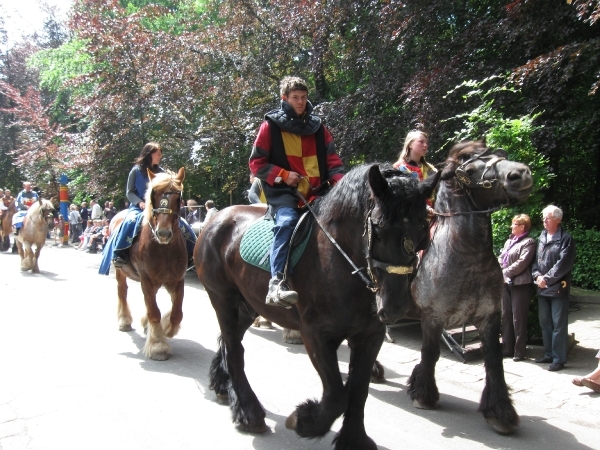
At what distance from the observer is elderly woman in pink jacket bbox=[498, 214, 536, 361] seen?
6574mm

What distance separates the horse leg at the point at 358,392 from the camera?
12.3ft

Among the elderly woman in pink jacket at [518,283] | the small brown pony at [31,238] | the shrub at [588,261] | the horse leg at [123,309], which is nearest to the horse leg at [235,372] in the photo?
the horse leg at [123,309]

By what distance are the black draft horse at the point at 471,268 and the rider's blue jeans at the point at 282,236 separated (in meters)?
1.72

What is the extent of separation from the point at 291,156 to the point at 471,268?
1.97 m

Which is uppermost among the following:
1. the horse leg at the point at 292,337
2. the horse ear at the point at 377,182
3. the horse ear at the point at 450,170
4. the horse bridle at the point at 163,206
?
the horse ear at the point at 450,170

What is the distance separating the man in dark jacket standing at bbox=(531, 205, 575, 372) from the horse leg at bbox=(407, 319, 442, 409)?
208 centimetres

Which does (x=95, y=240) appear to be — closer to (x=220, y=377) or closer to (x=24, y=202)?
(x=24, y=202)

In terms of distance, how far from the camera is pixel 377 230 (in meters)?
3.22

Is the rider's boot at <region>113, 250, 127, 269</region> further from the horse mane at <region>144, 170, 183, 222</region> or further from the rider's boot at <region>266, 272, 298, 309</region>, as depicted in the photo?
the rider's boot at <region>266, 272, 298, 309</region>

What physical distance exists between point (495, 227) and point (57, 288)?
30.3ft

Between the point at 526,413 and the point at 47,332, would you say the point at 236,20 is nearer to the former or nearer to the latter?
the point at 47,332

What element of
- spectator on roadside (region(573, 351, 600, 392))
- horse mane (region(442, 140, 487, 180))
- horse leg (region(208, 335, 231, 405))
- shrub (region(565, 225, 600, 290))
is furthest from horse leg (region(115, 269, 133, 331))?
shrub (region(565, 225, 600, 290))

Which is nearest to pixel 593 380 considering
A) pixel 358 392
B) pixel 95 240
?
pixel 358 392

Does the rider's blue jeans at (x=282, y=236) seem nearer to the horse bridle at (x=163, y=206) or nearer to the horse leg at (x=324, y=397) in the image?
the horse leg at (x=324, y=397)
